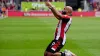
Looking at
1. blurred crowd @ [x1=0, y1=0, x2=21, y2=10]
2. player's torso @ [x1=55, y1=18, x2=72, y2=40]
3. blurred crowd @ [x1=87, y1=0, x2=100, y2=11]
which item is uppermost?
player's torso @ [x1=55, y1=18, x2=72, y2=40]

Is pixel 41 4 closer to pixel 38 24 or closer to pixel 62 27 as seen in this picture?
pixel 38 24

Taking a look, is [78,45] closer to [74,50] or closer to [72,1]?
[74,50]

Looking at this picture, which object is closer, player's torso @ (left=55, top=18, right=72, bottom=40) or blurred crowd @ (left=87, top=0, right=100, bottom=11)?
player's torso @ (left=55, top=18, right=72, bottom=40)

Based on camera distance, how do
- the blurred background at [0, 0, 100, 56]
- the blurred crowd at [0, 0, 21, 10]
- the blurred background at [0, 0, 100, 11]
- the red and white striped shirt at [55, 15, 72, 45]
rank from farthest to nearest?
the blurred background at [0, 0, 100, 11]
the blurred crowd at [0, 0, 21, 10]
the blurred background at [0, 0, 100, 56]
the red and white striped shirt at [55, 15, 72, 45]

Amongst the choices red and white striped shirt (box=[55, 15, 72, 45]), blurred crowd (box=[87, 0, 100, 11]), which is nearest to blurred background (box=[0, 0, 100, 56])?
blurred crowd (box=[87, 0, 100, 11])

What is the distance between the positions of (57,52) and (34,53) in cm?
459

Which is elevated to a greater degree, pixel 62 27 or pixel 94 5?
pixel 62 27

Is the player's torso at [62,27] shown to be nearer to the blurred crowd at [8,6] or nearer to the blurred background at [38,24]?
the blurred background at [38,24]

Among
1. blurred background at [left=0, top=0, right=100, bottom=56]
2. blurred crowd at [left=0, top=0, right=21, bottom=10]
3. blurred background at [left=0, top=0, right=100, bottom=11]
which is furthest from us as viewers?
blurred background at [left=0, top=0, right=100, bottom=11]

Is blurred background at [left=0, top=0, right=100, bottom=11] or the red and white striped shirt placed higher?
the red and white striped shirt

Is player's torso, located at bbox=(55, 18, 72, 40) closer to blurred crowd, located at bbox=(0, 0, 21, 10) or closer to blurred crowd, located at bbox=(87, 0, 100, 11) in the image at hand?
blurred crowd, located at bbox=(0, 0, 21, 10)

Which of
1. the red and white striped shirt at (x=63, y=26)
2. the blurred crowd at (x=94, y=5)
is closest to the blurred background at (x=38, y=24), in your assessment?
the blurred crowd at (x=94, y=5)

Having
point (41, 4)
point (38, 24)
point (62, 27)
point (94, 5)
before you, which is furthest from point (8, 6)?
point (62, 27)

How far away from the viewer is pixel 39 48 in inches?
691
